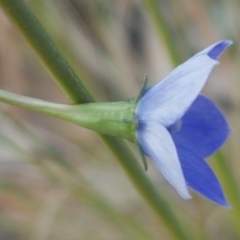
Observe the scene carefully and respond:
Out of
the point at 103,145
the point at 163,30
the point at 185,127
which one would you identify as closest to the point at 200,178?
the point at 185,127

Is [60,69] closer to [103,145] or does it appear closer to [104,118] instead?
[104,118]

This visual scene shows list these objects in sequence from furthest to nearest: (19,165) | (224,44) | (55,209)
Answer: (19,165) < (55,209) < (224,44)

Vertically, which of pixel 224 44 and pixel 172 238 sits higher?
pixel 224 44

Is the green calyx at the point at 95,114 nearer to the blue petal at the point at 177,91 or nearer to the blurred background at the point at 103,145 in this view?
the blue petal at the point at 177,91

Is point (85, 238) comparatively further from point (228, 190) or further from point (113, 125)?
point (113, 125)

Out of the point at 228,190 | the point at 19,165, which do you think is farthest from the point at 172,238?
the point at 19,165

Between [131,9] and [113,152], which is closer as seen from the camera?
[113,152]

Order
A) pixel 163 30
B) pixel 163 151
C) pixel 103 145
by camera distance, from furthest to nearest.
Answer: pixel 103 145
pixel 163 30
pixel 163 151
